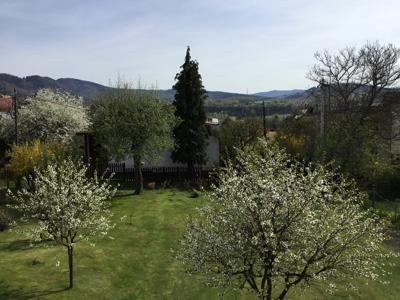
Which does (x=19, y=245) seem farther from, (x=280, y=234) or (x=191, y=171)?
(x=191, y=171)

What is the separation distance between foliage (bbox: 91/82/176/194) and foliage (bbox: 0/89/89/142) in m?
13.4

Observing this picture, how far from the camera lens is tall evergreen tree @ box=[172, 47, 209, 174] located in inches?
1865

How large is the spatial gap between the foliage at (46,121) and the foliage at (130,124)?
13.4 meters

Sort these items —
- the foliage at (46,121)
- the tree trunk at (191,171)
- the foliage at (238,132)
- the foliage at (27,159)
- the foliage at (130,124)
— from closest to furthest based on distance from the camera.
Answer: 1. the foliage at (27,159)
2. the foliage at (130,124)
3. the tree trunk at (191,171)
4. the foliage at (46,121)
5. the foliage at (238,132)

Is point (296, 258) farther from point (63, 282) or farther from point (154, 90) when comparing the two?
point (154, 90)

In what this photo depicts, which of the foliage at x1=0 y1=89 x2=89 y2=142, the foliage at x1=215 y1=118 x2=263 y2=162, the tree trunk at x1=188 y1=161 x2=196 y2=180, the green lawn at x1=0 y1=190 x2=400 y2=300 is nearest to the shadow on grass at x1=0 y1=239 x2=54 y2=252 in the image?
the green lawn at x1=0 y1=190 x2=400 y2=300

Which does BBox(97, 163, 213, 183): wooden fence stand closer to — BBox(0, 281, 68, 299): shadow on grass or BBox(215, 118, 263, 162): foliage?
BBox(215, 118, 263, 162): foliage

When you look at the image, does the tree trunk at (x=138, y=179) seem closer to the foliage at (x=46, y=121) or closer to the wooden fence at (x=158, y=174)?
the wooden fence at (x=158, y=174)

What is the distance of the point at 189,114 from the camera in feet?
156

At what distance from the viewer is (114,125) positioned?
37.0 m

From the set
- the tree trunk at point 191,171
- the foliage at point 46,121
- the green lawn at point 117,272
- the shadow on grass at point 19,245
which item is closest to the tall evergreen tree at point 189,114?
the tree trunk at point 191,171

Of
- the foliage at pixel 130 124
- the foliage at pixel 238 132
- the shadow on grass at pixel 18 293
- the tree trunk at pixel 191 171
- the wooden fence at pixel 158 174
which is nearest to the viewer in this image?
the shadow on grass at pixel 18 293

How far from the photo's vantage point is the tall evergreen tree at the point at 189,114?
1865 inches

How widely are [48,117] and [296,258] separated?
43.0 metres
